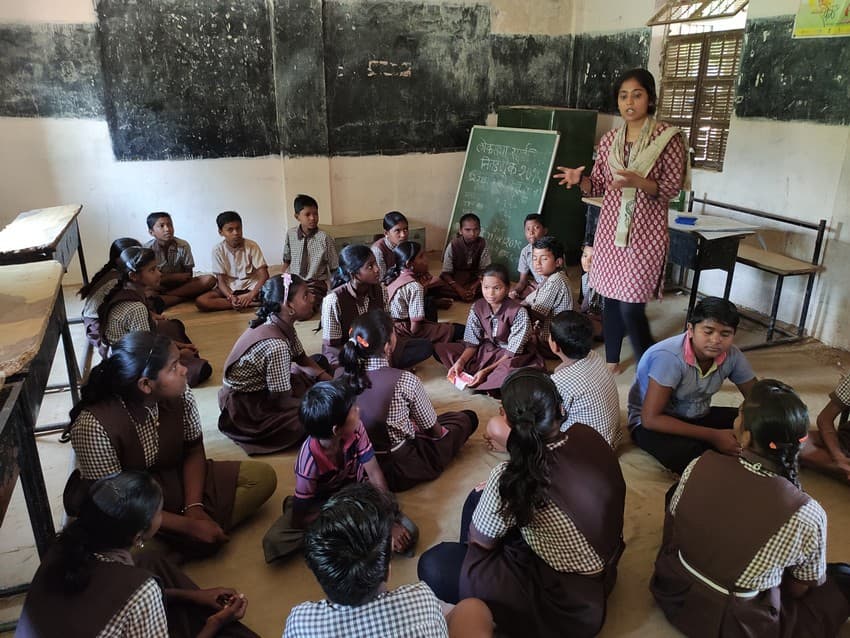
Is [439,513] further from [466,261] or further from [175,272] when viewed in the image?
[175,272]

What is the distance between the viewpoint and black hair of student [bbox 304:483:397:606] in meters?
1.22

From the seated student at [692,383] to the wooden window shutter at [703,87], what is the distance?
2.66m

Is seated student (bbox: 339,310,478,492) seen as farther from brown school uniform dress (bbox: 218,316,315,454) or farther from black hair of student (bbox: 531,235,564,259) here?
black hair of student (bbox: 531,235,564,259)

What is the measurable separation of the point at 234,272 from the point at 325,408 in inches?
124

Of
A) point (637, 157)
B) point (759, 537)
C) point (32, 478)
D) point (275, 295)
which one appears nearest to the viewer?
point (759, 537)

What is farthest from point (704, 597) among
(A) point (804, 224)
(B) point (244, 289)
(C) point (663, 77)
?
(C) point (663, 77)

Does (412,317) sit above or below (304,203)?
below

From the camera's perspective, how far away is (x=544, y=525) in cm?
169

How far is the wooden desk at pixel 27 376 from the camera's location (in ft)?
5.70

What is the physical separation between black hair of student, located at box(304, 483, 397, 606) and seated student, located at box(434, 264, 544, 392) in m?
2.15

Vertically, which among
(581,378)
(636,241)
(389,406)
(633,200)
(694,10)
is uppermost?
(694,10)

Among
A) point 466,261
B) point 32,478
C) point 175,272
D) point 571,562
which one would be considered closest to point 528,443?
point 571,562

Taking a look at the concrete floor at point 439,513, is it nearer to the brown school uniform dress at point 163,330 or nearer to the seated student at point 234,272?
the brown school uniform dress at point 163,330

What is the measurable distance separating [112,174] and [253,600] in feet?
13.7
